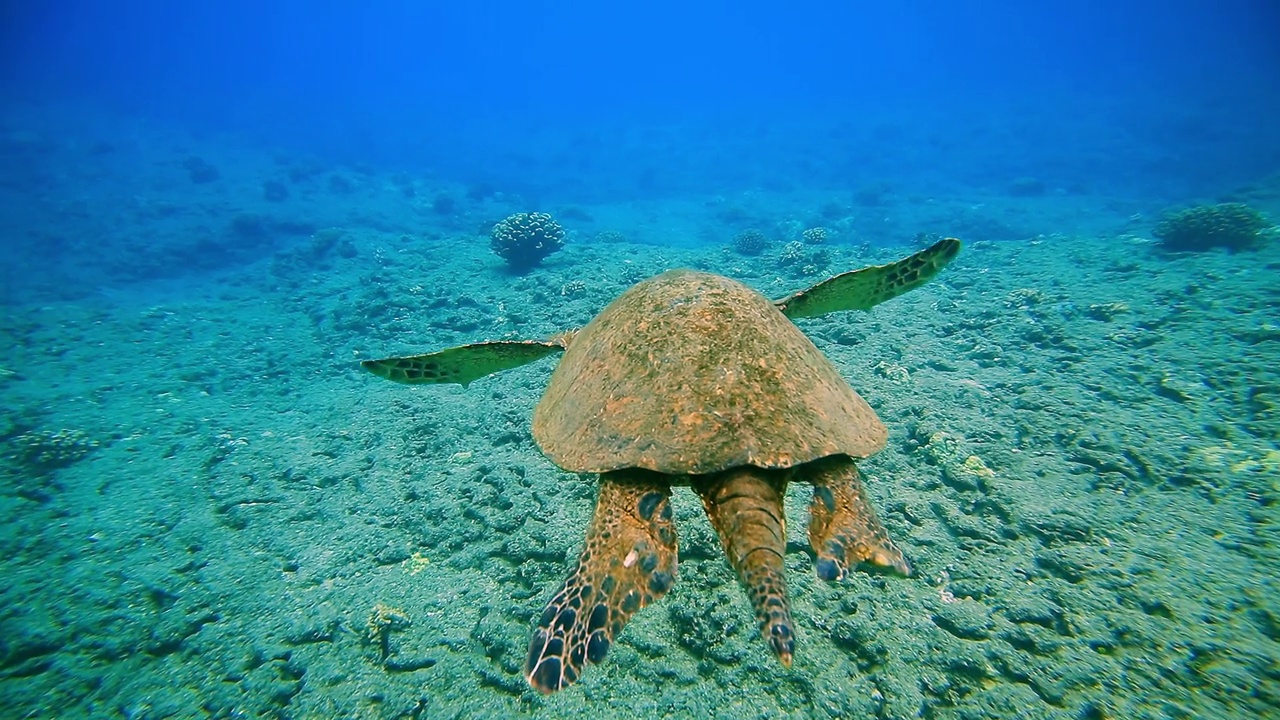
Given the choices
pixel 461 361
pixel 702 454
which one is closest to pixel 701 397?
pixel 702 454

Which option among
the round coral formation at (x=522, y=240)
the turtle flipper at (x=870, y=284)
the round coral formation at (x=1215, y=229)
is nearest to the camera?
the turtle flipper at (x=870, y=284)

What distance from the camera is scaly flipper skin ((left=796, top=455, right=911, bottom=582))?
1.97 m

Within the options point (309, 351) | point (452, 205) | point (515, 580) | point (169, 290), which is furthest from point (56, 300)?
point (515, 580)

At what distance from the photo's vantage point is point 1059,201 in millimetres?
22703

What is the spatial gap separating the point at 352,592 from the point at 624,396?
292cm

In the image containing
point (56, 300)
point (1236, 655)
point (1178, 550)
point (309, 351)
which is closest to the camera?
point (1236, 655)

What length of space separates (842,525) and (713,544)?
1.42 meters

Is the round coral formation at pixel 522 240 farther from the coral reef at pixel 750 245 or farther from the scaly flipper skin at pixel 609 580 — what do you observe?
the scaly flipper skin at pixel 609 580

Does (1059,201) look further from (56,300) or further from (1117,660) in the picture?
(56,300)

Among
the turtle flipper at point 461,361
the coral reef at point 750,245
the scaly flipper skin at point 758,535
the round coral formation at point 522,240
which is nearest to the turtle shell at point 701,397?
the scaly flipper skin at point 758,535

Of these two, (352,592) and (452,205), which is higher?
(452,205)

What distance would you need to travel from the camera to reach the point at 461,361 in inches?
140

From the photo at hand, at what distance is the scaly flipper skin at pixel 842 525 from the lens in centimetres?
197

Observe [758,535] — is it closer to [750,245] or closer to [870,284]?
[870,284]
